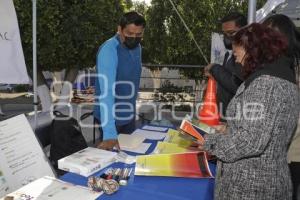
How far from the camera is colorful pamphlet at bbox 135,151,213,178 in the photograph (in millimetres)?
1653

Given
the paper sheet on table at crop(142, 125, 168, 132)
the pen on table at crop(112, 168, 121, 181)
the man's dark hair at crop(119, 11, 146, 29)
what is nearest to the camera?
the pen on table at crop(112, 168, 121, 181)

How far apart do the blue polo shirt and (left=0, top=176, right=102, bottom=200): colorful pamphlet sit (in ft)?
1.88

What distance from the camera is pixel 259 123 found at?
1.27m

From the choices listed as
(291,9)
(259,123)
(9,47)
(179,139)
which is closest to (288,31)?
(259,123)

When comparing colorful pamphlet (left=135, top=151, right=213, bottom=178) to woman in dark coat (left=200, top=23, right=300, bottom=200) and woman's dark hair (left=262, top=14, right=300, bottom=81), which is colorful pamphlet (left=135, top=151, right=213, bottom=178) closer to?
woman in dark coat (left=200, top=23, right=300, bottom=200)

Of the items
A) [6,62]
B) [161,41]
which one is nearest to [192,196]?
[6,62]

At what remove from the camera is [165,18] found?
741 centimetres

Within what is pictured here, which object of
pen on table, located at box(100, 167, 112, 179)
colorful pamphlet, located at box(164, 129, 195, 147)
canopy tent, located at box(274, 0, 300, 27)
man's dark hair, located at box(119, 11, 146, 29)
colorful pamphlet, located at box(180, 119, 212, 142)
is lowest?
pen on table, located at box(100, 167, 112, 179)

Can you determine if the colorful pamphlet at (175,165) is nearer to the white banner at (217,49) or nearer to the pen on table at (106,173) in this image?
the pen on table at (106,173)

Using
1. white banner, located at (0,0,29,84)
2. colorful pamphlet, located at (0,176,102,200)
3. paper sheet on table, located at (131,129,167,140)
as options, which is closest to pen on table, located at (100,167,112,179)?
colorful pamphlet, located at (0,176,102,200)

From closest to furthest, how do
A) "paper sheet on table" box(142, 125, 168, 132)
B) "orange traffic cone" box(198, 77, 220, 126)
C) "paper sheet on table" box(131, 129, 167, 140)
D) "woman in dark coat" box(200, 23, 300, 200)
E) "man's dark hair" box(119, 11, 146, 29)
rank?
"woman in dark coat" box(200, 23, 300, 200) → "man's dark hair" box(119, 11, 146, 29) → "paper sheet on table" box(131, 129, 167, 140) → "orange traffic cone" box(198, 77, 220, 126) → "paper sheet on table" box(142, 125, 168, 132)

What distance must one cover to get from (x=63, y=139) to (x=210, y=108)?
3.45 feet

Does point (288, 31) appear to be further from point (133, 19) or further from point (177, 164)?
Result: point (133, 19)

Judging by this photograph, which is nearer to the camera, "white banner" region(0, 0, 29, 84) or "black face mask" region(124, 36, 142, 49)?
"black face mask" region(124, 36, 142, 49)
